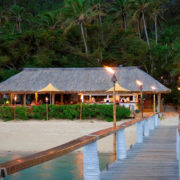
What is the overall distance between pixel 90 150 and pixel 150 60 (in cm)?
3377

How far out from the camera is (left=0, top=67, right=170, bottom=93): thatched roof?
90.4 feet

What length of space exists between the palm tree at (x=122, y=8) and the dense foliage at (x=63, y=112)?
22843 millimetres

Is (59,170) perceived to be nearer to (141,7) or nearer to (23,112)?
(23,112)

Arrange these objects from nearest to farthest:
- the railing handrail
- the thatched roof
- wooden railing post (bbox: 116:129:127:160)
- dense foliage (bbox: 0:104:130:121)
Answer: the railing handrail, wooden railing post (bbox: 116:129:127:160), dense foliage (bbox: 0:104:130:121), the thatched roof

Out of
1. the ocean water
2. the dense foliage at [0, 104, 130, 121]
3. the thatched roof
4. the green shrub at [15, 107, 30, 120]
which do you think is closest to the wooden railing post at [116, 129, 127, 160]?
the ocean water

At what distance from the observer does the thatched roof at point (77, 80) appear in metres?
27.6

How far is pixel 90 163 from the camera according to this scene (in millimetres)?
4469

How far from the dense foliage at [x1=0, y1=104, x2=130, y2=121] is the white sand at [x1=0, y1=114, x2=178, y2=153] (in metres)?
0.60

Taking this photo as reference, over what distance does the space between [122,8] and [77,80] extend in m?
16.7

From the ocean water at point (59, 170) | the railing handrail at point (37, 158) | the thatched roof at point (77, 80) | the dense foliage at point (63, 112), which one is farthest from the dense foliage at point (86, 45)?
the railing handrail at point (37, 158)

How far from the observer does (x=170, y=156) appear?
734cm

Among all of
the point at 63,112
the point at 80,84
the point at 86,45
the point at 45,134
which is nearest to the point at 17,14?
the point at 86,45

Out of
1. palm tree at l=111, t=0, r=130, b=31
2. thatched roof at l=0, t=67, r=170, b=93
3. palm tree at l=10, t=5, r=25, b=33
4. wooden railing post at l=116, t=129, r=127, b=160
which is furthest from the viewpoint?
palm tree at l=10, t=5, r=25, b=33

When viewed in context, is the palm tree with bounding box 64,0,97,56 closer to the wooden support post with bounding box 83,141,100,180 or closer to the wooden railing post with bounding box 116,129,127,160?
the wooden railing post with bounding box 116,129,127,160
